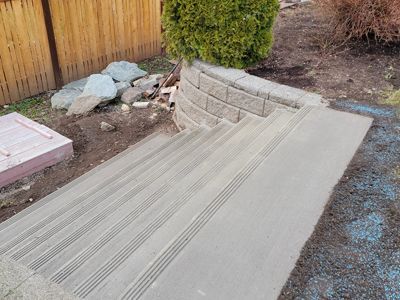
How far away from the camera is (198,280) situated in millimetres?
1815

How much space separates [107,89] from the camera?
21.1 feet

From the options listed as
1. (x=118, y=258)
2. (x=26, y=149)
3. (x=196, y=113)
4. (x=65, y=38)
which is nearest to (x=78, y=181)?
(x=26, y=149)

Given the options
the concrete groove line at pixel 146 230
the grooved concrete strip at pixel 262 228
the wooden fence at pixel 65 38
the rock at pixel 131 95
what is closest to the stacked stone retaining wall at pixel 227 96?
the concrete groove line at pixel 146 230

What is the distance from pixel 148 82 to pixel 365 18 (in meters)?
3.74

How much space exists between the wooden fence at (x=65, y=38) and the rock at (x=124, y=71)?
1.59ft

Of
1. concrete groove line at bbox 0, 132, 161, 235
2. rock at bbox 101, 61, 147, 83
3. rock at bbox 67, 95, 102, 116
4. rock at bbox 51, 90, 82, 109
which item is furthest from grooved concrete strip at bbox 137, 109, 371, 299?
rock at bbox 101, 61, 147, 83

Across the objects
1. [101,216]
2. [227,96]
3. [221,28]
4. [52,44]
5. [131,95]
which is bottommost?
[131,95]

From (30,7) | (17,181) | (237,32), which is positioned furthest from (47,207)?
(30,7)

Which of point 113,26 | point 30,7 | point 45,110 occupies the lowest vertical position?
point 45,110

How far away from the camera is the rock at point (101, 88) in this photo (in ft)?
20.7

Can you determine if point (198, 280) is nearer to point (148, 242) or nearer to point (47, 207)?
point (148, 242)

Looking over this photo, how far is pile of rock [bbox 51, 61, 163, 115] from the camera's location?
6.22 meters

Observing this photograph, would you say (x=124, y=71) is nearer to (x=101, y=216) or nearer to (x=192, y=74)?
(x=192, y=74)

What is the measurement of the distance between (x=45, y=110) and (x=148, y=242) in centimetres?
501
